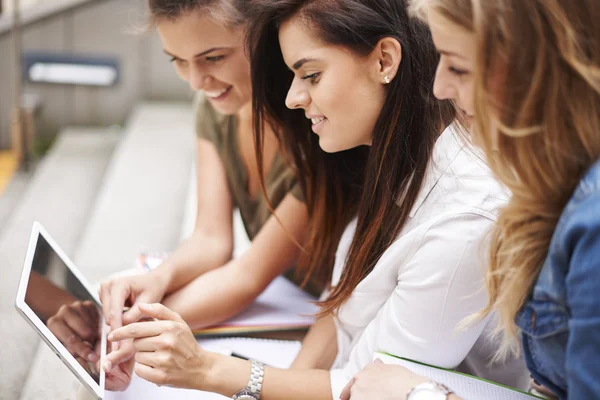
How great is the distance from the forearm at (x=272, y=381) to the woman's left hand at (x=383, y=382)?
0.18 meters

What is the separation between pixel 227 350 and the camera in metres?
1.49

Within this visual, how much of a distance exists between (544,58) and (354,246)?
57 centimetres

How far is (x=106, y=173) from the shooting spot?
10.4 ft

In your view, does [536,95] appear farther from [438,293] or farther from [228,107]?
[228,107]

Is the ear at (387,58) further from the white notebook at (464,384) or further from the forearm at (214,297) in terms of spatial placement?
the forearm at (214,297)

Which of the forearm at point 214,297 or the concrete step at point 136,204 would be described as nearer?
the forearm at point 214,297

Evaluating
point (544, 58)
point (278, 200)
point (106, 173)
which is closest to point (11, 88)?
point (106, 173)

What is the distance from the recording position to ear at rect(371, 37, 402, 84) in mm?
1162

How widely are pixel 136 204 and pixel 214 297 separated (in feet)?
3.85

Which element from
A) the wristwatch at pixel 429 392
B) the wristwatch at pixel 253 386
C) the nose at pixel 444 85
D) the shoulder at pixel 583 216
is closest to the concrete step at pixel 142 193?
the wristwatch at pixel 253 386

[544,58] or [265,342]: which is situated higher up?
[544,58]

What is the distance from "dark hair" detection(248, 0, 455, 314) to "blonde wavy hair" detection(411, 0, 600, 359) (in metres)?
0.25

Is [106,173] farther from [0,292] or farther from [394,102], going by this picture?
[394,102]

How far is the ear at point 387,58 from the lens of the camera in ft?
3.81
